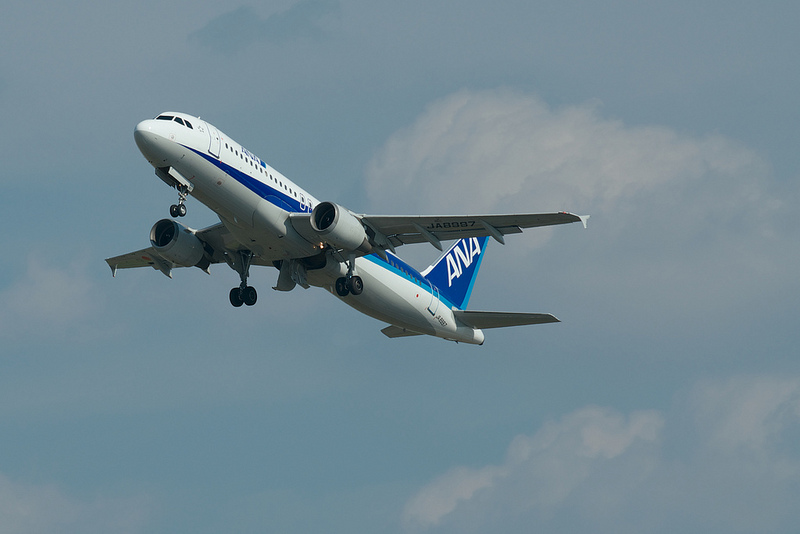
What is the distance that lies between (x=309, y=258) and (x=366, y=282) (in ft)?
9.57

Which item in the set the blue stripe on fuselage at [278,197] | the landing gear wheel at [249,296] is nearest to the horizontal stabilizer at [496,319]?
the blue stripe on fuselage at [278,197]

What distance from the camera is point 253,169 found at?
4116 centimetres

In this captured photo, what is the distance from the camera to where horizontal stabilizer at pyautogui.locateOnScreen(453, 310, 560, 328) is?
4941cm

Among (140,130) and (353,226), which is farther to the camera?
(353,226)

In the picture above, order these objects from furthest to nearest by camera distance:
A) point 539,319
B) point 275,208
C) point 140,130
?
point 539,319 < point 275,208 < point 140,130

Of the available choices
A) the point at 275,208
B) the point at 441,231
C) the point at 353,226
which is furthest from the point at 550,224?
the point at 275,208

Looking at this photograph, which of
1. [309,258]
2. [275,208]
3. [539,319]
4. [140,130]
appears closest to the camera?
[140,130]

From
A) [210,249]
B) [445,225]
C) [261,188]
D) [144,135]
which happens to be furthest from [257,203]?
[445,225]

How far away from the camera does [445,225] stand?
43125mm

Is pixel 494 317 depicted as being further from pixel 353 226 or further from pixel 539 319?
Result: pixel 353 226

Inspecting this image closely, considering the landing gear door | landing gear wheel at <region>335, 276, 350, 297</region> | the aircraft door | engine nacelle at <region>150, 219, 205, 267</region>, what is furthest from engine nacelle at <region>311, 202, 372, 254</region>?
the aircraft door

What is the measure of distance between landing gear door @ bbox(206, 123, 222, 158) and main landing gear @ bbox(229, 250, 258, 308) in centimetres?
828

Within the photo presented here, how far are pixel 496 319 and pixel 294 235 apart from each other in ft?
42.8

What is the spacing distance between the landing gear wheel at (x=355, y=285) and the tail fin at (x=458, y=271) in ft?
24.9
